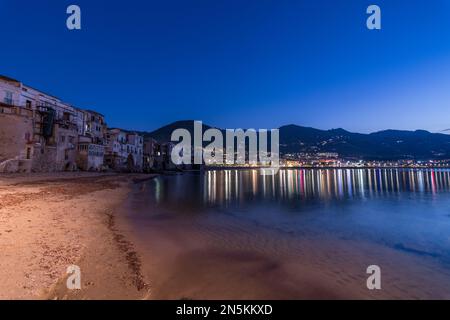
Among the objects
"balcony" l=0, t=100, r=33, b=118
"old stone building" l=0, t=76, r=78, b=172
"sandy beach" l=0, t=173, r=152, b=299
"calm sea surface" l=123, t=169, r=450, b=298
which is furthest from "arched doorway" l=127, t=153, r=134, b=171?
"sandy beach" l=0, t=173, r=152, b=299

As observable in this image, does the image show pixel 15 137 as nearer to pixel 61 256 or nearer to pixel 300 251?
pixel 61 256

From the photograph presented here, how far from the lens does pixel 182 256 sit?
9.64m

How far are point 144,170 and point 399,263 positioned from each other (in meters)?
80.9

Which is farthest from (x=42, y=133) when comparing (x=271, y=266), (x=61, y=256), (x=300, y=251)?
(x=271, y=266)

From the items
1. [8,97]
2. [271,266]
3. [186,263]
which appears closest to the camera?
[186,263]

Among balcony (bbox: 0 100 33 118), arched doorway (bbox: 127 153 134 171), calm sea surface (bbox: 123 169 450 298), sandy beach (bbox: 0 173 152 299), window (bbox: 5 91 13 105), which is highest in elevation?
window (bbox: 5 91 13 105)

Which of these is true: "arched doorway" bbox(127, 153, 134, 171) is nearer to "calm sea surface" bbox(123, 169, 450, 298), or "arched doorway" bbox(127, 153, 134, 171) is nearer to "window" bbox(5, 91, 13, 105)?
"window" bbox(5, 91, 13, 105)

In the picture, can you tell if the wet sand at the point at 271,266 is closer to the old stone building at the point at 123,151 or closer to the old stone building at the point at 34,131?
the old stone building at the point at 34,131

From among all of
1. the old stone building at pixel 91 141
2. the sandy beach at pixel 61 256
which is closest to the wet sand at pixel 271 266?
the sandy beach at pixel 61 256

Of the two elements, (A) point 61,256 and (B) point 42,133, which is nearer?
(A) point 61,256

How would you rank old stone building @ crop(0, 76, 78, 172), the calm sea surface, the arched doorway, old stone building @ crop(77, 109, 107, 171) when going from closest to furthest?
1. the calm sea surface
2. old stone building @ crop(0, 76, 78, 172)
3. old stone building @ crop(77, 109, 107, 171)
4. the arched doorway

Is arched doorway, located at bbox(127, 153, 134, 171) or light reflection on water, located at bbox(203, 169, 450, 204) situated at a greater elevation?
arched doorway, located at bbox(127, 153, 134, 171)
